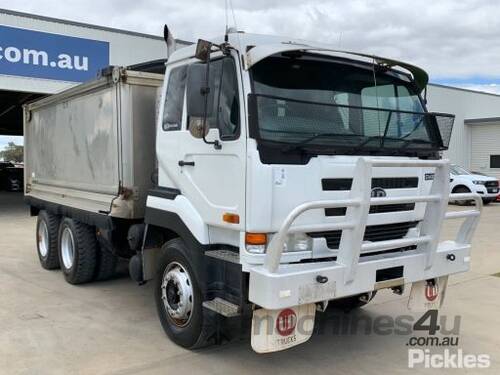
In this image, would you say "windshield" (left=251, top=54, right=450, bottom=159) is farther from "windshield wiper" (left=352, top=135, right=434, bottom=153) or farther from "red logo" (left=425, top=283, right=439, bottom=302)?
"red logo" (left=425, top=283, right=439, bottom=302)

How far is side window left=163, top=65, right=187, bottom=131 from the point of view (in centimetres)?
463

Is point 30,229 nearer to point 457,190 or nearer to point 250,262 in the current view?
point 250,262

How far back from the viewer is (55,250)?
25.5 feet

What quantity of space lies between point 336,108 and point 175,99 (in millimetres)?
1466

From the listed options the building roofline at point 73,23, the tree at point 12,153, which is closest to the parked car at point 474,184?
the building roofline at point 73,23

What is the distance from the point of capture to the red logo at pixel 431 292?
15.5ft

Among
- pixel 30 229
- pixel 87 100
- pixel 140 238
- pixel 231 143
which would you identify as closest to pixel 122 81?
→ pixel 87 100

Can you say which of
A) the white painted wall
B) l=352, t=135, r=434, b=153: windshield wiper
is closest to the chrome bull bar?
l=352, t=135, r=434, b=153: windshield wiper

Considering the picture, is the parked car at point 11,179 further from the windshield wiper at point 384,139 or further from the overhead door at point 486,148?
the windshield wiper at point 384,139

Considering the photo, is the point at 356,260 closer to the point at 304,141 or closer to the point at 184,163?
the point at 304,141

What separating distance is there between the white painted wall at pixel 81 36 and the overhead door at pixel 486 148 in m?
19.8

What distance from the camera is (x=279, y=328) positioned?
12.5 ft

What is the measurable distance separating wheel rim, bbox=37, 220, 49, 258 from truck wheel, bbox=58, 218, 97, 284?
96cm

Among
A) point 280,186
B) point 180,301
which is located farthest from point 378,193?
point 180,301
